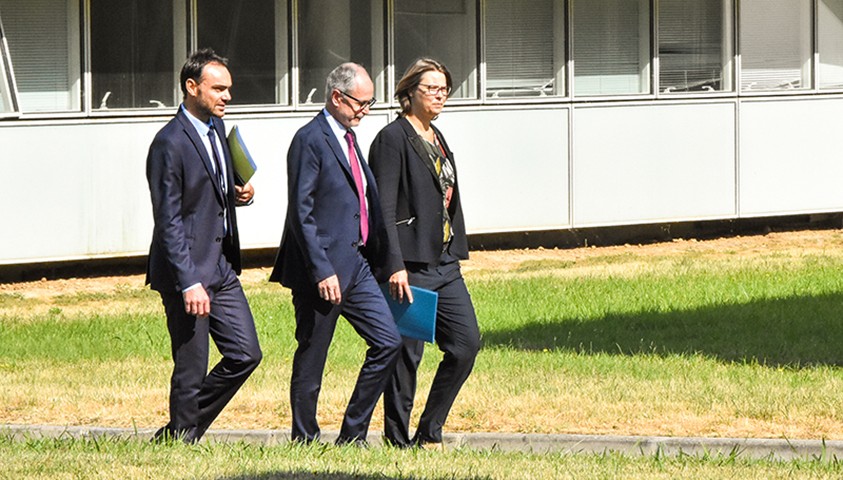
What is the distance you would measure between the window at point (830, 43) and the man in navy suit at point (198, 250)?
16.5m

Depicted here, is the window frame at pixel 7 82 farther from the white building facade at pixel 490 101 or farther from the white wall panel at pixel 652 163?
the white wall panel at pixel 652 163

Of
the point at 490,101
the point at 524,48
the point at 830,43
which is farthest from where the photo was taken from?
the point at 830,43

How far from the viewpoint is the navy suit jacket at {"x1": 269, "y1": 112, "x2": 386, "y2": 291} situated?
8570 mm

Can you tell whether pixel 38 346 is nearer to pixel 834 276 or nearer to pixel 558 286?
pixel 558 286

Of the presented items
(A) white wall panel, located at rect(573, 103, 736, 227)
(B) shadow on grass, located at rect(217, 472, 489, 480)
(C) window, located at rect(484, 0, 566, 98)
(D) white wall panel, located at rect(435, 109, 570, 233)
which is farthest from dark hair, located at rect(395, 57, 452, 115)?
(A) white wall panel, located at rect(573, 103, 736, 227)

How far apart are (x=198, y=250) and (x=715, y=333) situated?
641 centimetres

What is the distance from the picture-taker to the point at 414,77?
9.02 metres

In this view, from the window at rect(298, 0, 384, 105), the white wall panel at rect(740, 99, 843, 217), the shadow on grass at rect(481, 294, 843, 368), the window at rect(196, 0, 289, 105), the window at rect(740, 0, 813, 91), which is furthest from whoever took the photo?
the window at rect(740, 0, 813, 91)

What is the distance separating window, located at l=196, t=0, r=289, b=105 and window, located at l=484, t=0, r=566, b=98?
2.75 m

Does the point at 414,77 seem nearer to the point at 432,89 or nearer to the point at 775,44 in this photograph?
the point at 432,89

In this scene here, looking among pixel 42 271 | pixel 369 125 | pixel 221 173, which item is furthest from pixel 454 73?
pixel 221 173

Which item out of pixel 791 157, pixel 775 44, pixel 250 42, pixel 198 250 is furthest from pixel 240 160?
pixel 775 44

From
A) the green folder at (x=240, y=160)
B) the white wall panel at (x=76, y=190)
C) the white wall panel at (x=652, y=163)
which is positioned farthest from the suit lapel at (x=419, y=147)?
the white wall panel at (x=652, y=163)

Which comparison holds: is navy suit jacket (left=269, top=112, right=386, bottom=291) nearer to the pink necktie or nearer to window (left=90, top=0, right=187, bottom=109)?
the pink necktie
